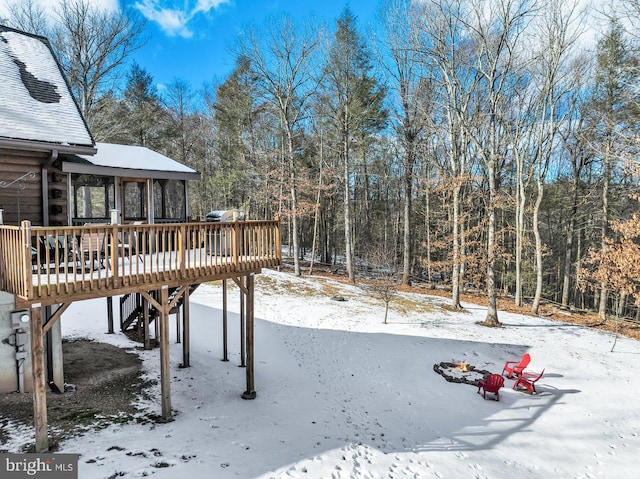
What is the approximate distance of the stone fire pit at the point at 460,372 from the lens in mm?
9789

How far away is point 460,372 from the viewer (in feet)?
33.6

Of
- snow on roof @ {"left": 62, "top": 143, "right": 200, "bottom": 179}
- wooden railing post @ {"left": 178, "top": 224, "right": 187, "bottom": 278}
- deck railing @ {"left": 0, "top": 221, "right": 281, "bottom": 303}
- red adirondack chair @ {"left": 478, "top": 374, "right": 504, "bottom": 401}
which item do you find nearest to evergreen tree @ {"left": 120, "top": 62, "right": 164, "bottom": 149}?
snow on roof @ {"left": 62, "top": 143, "right": 200, "bottom": 179}

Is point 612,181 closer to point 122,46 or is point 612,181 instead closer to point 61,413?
point 61,413

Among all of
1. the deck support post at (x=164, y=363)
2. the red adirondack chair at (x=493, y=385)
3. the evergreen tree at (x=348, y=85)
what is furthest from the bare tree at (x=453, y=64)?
the deck support post at (x=164, y=363)

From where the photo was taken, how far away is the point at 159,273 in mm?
6676

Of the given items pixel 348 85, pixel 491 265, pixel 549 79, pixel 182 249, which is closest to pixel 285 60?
pixel 348 85

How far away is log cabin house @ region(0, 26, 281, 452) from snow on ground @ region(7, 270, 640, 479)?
38.7 inches

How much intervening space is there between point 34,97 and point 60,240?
3.44 metres

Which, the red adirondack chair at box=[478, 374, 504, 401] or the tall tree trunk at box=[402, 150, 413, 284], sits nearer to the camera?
the red adirondack chair at box=[478, 374, 504, 401]

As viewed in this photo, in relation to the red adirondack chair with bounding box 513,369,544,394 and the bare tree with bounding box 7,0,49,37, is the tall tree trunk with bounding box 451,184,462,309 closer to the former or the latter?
the red adirondack chair with bounding box 513,369,544,394

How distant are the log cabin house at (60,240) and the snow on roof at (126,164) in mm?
30

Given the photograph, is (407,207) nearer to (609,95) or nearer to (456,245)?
(456,245)

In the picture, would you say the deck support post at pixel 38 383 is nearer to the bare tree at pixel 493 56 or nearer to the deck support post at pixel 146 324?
the deck support post at pixel 146 324

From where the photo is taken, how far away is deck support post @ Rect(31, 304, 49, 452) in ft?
17.5
